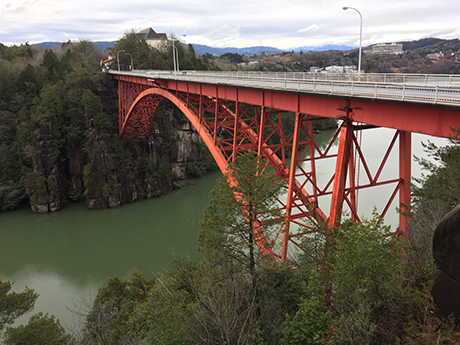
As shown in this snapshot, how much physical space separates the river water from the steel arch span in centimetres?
488

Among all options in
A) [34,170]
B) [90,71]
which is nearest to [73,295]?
[34,170]

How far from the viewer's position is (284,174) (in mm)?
10570

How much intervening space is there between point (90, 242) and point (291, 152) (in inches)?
596

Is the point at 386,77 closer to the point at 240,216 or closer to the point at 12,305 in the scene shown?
the point at 240,216

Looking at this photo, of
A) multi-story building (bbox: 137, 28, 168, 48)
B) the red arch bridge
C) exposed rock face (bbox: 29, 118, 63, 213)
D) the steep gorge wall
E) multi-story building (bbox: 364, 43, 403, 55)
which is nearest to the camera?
the red arch bridge

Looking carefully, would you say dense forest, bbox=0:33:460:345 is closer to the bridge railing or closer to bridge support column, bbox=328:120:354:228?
bridge support column, bbox=328:120:354:228

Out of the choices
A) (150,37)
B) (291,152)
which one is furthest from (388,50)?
(291,152)

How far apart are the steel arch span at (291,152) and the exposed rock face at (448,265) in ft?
8.13

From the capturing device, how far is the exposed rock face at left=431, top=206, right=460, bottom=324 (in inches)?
177

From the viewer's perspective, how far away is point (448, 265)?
15.1ft

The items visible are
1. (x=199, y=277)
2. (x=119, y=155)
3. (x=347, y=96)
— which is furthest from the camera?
(x=119, y=155)

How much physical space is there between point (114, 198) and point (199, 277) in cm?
1815

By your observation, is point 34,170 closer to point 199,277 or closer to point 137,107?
point 137,107

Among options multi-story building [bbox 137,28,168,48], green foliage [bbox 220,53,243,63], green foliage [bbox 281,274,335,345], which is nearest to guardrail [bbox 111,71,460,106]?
green foliage [bbox 281,274,335,345]
